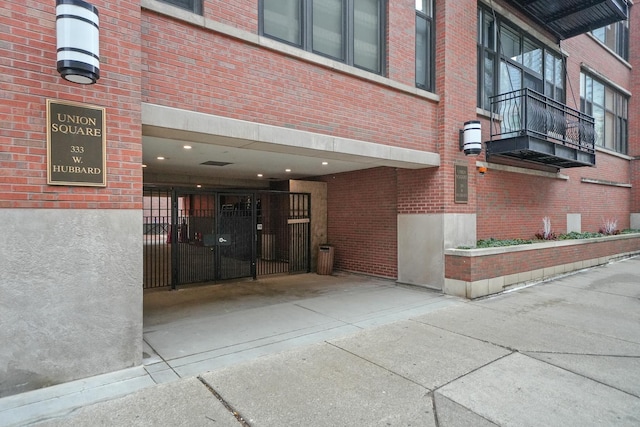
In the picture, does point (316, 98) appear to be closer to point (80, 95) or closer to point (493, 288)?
point (80, 95)

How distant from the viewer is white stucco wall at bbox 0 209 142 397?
10.9 ft

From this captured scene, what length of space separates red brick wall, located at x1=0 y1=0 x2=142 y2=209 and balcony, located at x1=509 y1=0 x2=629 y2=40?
10016 millimetres

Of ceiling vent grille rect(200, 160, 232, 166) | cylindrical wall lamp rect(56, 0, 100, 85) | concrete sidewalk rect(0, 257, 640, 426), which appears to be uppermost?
cylindrical wall lamp rect(56, 0, 100, 85)

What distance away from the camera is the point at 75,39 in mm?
3271

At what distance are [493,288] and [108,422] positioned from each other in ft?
A: 23.6

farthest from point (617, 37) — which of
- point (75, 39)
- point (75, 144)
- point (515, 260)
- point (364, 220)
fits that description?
point (75, 144)

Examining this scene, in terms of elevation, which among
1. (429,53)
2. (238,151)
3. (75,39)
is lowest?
(238,151)

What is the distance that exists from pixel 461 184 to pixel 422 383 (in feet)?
17.7

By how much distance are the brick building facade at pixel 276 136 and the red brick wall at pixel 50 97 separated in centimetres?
1

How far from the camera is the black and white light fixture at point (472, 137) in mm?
7754

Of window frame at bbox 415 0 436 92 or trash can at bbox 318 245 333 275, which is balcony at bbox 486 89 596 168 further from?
trash can at bbox 318 245 333 275

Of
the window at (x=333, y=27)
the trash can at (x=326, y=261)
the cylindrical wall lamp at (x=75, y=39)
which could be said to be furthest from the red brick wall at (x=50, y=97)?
the trash can at (x=326, y=261)

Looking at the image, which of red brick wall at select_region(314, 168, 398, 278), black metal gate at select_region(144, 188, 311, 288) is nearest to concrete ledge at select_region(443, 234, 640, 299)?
red brick wall at select_region(314, 168, 398, 278)

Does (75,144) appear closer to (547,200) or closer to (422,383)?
(422,383)
